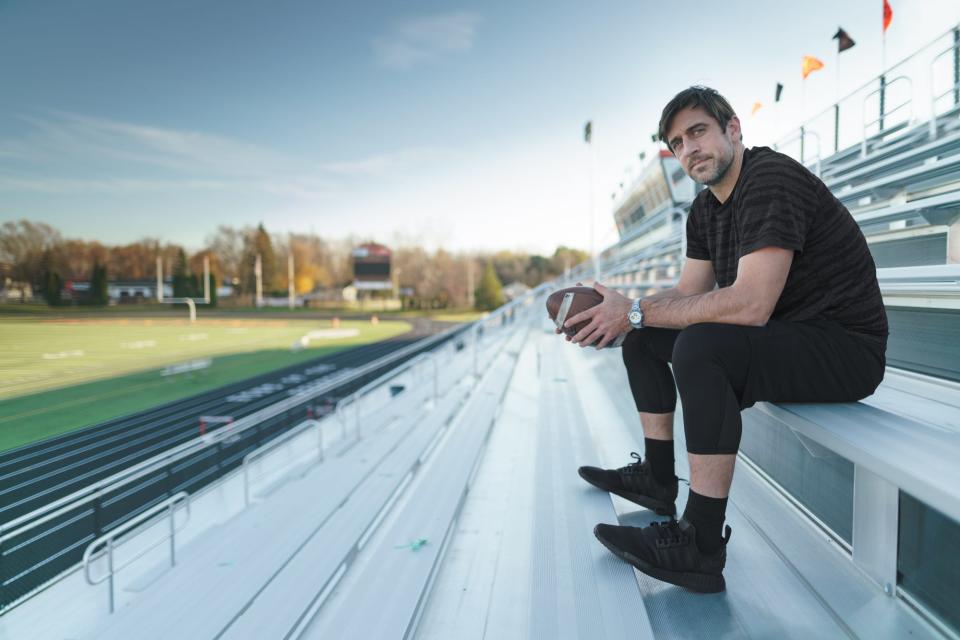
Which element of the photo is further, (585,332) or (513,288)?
(513,288)

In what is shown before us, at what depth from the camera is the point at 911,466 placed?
0.49 meters

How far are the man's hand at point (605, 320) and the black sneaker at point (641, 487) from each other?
0.34 meters

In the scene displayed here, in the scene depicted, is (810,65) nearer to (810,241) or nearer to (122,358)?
(810,241)

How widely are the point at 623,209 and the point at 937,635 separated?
Result: 14.8 m

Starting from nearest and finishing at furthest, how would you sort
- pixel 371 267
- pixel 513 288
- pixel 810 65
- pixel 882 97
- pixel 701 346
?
1. pixel 701 346
2. pixel 882 97
3. pixel 810 65
4. pixel 513 288
5. pixel 371 267

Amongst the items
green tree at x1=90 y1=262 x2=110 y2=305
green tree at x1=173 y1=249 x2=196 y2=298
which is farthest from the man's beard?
green tree at x1=173 y1=249 x2=196 y2=298

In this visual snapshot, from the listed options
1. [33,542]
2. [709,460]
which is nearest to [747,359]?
[709,460]

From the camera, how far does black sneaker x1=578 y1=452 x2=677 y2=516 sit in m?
1.05

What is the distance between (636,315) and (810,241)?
0.30 m

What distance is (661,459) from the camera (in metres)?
1.03

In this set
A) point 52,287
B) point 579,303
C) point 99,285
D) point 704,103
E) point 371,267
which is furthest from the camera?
point 371,267

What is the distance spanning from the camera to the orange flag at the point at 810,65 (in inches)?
201

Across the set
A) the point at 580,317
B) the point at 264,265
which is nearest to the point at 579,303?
the point at 580,317

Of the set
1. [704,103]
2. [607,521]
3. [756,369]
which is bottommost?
[607,521]
